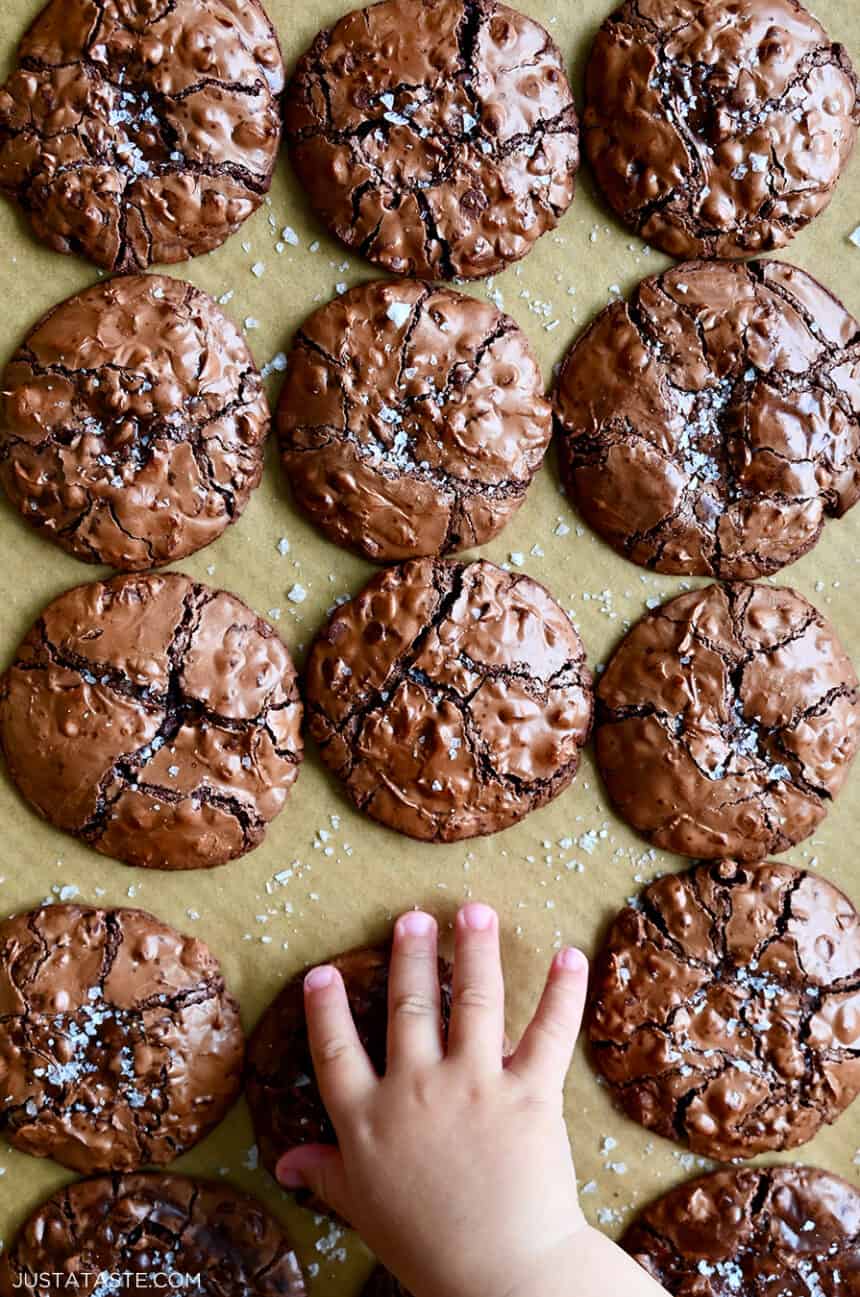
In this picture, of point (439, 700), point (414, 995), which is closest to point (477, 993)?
point (414, 995)

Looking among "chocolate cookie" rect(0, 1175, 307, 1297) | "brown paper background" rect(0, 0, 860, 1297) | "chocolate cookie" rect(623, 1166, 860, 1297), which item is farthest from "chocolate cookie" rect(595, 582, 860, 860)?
"chocolate cookie" rect(0, 1175, 307, 1297)

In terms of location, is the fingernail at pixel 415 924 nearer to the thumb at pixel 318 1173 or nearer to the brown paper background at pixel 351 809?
the brown paper background at pixel 351 809

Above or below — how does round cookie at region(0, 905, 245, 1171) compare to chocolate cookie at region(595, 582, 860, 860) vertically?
below

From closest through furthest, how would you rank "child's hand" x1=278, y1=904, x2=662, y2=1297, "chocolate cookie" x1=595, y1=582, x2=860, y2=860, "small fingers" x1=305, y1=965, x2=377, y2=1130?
"child's hand" x1=278, y1=904, x2=662, y2=1297 < "small fingers" x1=305, y1=965, x2=377, y2=1130 < "chocolate cookie" x1=595, y1=582, x2=860, y2=860

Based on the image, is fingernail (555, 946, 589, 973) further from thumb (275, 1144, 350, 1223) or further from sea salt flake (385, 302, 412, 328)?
sea salt flake (385, 302, 412, 328)

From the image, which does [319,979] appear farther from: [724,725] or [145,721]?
[724,725]

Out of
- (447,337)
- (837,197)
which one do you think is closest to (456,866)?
(447,337)
